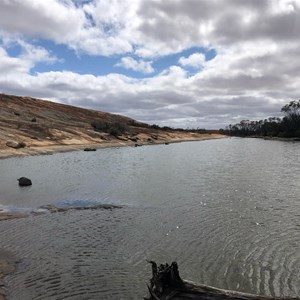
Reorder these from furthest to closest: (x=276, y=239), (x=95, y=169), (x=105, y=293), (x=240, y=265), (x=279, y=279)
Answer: (x=95, y=169) < (x=276, y=239) < (x=240, y=265) < (x=279, y=279) < (x=105, y=293)

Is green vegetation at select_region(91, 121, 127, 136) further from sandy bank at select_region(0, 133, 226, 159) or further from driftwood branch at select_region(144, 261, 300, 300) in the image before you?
driftwood branch at select_region(144, 261, 300, 300)

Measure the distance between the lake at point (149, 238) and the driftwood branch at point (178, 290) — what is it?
3.10 metres

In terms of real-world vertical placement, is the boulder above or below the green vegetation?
below

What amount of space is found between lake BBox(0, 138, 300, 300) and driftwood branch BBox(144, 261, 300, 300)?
310cm

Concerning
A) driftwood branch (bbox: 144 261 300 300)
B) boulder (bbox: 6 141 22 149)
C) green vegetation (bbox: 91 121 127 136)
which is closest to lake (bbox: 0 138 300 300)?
driftwood branch (bbox: 144 261 300 300)

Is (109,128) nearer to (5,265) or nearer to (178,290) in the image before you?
(5,265)

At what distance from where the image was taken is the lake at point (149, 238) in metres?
12.5

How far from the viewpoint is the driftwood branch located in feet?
26.7

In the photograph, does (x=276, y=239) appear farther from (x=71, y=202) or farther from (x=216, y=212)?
(x=71, y=202)

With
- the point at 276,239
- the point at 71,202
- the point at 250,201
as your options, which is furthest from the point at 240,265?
the point at 71,202

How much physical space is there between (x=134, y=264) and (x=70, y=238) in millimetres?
4417

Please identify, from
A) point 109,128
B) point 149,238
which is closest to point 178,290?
point 149,238

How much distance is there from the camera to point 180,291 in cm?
848

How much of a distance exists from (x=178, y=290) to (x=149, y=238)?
8886mm
